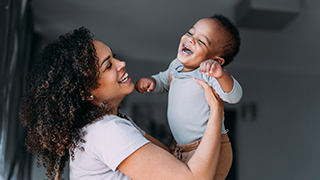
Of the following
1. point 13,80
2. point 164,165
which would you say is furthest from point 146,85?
point 13,80

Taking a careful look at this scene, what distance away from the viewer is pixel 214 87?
3.16ft

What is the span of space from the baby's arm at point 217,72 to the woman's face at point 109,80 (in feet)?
1.14

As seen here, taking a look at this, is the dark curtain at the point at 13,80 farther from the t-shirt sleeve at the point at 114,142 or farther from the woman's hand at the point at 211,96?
the woman's hand at the point at 211,96

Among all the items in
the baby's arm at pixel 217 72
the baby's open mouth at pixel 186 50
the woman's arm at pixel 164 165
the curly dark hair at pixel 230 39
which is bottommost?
the woman's arm at pixel 164 165

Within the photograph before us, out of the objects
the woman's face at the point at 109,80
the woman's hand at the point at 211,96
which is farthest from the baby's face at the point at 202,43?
the woman's face at the point at 109,80

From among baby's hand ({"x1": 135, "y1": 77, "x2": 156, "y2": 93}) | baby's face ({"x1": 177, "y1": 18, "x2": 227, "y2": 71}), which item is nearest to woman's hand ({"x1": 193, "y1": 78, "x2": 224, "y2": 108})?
baby's face ({"x1": 177, "y1": 18, "x2": 227, "y2": 71})

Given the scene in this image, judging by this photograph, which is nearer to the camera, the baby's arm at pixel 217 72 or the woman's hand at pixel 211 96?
the baby's arm at pixel 217 72

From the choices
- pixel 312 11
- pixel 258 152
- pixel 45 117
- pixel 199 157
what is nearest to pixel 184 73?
pixel 199 157

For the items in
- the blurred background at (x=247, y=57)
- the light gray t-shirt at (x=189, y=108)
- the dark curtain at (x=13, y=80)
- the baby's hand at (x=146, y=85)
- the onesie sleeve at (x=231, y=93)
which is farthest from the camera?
the blurred background at (x=247, y=57)

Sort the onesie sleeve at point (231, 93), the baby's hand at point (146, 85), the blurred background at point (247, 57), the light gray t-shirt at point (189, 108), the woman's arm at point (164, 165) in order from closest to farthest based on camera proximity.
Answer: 1. the woman's arm at point (164, 165)
2. the onesie sleeve at point (231, 93)
3. the light gray t-shirt at point (189, 108)
4. the baby's hand at point (146, 85)
5. the blurred background at point (247, 57)

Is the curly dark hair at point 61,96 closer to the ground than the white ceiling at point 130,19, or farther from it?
closer to the ground

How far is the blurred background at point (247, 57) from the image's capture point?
1.93 m

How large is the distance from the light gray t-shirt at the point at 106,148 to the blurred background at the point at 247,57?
3.69 ft

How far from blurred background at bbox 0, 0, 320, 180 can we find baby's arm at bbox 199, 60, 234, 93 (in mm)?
1348
